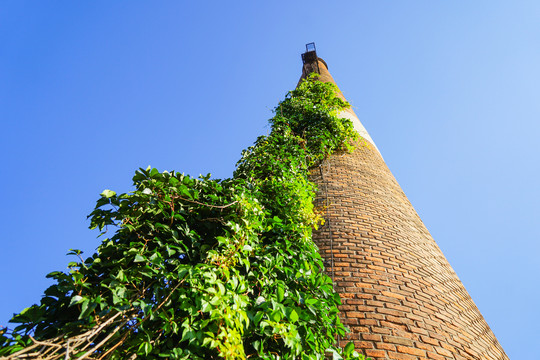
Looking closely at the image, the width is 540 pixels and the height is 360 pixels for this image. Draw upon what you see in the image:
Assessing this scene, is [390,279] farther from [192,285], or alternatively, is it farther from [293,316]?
[192,285]

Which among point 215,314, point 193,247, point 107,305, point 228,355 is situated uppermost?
point 193,247

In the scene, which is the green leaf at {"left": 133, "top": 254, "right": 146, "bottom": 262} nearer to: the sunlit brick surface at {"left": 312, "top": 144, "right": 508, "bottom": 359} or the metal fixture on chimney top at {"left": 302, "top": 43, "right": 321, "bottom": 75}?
the sunlit brick surface at {"left": 312, "top": 144, "right": 508, "bottom": 359}

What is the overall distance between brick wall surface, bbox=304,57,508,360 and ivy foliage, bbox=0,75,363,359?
21.7 inches

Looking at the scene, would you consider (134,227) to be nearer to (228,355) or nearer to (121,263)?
(121,263)

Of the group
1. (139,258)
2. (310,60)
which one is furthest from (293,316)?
(310,60)

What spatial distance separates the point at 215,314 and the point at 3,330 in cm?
122

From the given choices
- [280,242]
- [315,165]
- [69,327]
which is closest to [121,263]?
[69,327]

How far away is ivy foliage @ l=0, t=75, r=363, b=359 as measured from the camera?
220 cm

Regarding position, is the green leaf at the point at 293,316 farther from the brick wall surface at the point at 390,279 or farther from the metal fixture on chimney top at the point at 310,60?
the metal fixture on chimney top at the point at 310,60

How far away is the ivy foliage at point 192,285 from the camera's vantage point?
86.5 inches

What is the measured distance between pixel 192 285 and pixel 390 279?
2.39 meters

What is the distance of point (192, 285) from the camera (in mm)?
2346

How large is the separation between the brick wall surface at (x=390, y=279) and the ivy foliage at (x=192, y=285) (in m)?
0.55

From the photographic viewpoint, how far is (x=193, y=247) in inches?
112
